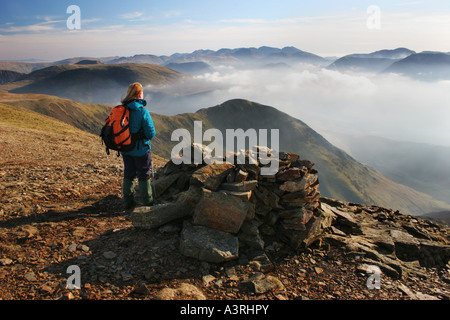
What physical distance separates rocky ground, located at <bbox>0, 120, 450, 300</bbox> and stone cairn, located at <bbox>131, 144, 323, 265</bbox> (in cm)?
34

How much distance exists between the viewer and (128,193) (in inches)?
405

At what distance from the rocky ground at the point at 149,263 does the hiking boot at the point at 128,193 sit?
537mm

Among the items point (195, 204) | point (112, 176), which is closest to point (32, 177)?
point (112, 176)

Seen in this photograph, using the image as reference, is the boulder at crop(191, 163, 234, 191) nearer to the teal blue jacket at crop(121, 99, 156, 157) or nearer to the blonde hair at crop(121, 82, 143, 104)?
the teal blue jacket at crop(121, 99, 156, 157)

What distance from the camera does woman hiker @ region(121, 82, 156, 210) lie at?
27.8 ft

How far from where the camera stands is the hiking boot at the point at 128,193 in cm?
995

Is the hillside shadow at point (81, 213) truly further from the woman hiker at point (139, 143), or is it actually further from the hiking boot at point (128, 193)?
the woman hiker at point (139, 143)

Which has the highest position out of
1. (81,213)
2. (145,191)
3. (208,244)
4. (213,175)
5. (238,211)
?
(213,175)

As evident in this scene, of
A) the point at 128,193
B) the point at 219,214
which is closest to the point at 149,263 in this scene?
the point at 219,214

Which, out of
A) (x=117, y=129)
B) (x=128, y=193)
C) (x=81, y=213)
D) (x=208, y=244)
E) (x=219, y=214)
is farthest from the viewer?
(x=128, y=193)

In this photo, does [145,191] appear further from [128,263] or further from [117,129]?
[128,263]

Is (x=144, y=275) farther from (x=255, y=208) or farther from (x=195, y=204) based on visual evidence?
(x=255, y=208)

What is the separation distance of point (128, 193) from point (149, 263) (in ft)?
12.3

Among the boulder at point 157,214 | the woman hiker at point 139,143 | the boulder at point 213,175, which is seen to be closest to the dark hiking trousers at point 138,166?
the woman hiker at point 139,143
